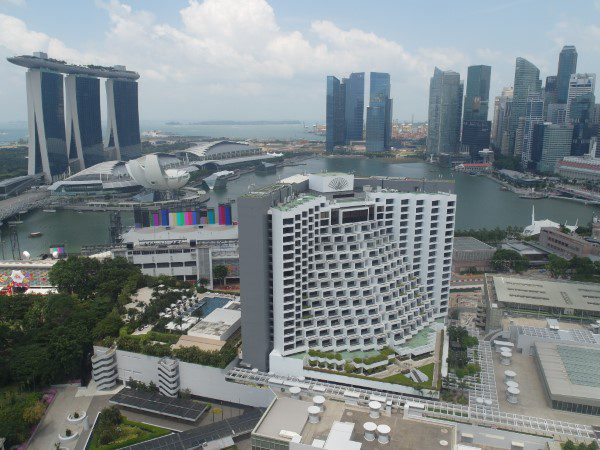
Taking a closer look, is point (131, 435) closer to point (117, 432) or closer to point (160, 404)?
point (117, 432)

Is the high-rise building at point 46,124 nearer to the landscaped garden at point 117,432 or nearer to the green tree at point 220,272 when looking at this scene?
the green tree at point 220,272

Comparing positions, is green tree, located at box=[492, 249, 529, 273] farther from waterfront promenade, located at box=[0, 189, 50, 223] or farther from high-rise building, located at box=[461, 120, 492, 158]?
high-rise building, located at box=[461, 120, 492, 158]

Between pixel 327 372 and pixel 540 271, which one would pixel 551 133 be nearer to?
pixel 540 271

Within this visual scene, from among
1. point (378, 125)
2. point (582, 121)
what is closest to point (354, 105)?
point (378, 125)

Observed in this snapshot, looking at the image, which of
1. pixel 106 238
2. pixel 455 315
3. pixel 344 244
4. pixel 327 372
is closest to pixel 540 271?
pixel 455 315

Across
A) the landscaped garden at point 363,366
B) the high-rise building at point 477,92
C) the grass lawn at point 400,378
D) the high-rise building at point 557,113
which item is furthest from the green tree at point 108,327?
the high-rise building at point 477,92

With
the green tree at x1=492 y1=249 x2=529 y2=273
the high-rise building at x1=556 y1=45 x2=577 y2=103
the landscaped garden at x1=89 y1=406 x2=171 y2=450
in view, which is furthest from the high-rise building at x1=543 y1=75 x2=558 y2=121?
the landscaped garden at x1=89 y1=406 x2=171 y2=450

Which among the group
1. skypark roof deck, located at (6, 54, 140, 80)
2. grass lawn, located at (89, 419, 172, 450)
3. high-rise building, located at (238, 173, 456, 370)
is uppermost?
skypark roof deck, located at (6, 54, 140, 80)
